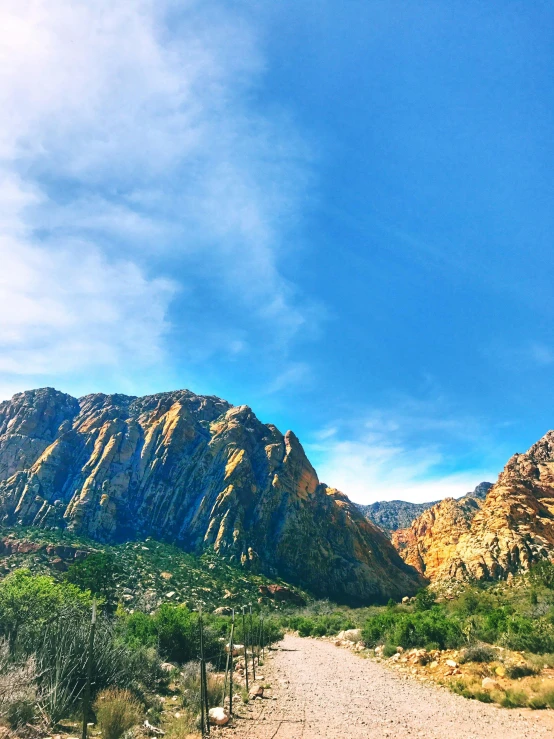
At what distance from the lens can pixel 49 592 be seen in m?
21.3

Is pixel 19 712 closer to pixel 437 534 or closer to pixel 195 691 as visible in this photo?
pixel 195 691

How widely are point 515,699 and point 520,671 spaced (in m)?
3.46

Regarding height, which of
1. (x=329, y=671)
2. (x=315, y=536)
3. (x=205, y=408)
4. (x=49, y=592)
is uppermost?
(x=205, y=408)

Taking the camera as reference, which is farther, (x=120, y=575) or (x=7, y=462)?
(x=7, y=462)

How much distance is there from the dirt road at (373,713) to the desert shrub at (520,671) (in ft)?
8.90

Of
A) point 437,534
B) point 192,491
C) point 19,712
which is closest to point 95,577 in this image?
point 19,712

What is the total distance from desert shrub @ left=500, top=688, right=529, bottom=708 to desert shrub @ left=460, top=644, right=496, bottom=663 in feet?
17.3

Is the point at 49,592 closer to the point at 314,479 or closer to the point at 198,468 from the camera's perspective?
the point at 198,468

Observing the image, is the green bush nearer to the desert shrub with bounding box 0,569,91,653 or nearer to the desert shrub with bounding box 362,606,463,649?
the desert shrub with bounding box 362,606,463,649

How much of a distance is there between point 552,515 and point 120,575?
78905mm

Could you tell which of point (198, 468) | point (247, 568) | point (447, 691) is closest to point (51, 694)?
point (447, 691)

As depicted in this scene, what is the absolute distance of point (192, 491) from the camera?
338ft

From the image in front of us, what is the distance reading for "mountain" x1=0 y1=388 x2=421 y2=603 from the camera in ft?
284

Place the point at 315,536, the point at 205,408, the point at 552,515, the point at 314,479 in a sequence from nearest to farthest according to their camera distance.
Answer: the point at 552,515
the point at 315,536
the point at 314,479
the point at 205,408
